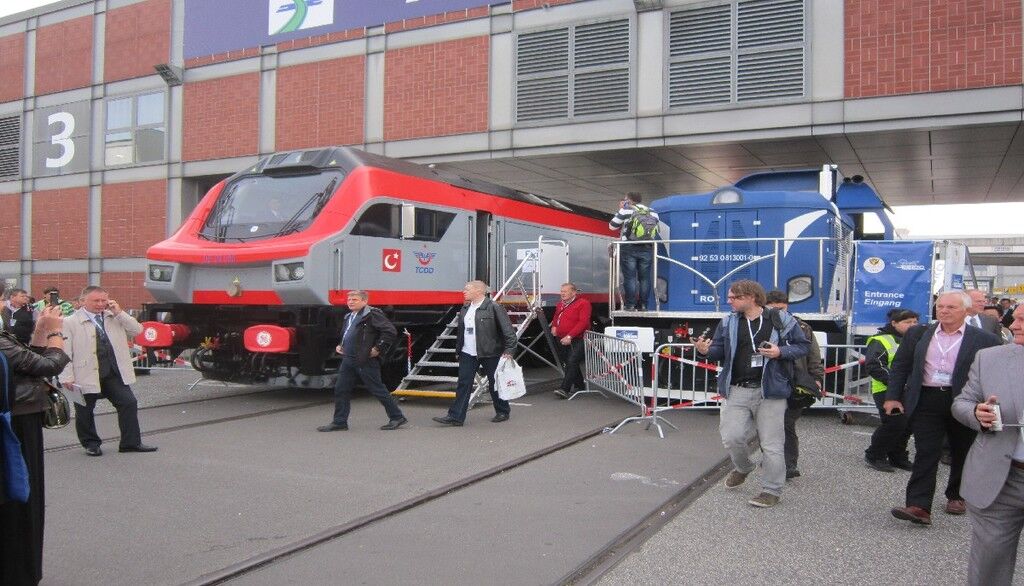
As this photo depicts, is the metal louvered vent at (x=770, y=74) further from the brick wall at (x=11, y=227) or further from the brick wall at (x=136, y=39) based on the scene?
the brick wall at (x=11, y=227)

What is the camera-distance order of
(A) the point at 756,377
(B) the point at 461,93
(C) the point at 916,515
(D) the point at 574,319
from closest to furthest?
(C) the point at 916,515 < (A) the point at 756,377 < (D) the point at 574,319 < (B) the point at 461,93

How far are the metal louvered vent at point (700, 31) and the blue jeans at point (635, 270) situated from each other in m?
5.90

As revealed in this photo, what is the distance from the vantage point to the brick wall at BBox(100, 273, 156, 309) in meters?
22.7

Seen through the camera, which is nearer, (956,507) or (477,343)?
(956,507)

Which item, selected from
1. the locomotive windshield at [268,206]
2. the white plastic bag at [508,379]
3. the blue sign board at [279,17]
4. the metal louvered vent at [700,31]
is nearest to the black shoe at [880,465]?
the white plastic bag at [508,379]

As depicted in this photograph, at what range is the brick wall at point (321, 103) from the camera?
1952 centimetres

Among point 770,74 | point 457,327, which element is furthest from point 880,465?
point 770,74

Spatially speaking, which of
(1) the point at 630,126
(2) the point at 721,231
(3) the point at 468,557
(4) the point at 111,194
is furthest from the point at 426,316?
(4) the point at 111,194

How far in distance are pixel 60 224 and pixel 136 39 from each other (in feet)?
19.2

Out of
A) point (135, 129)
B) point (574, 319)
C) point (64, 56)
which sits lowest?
point (574, 319)

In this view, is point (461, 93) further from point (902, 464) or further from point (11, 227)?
point (11, 227)

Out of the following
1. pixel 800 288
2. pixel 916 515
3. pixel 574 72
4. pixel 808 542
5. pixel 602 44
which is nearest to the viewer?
pixel 808 542

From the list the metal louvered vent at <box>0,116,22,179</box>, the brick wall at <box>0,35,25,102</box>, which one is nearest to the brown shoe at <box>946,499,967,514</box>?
the metal louvered vent at <box>0,116,22,179</box>

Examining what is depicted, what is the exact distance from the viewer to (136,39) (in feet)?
74.3
